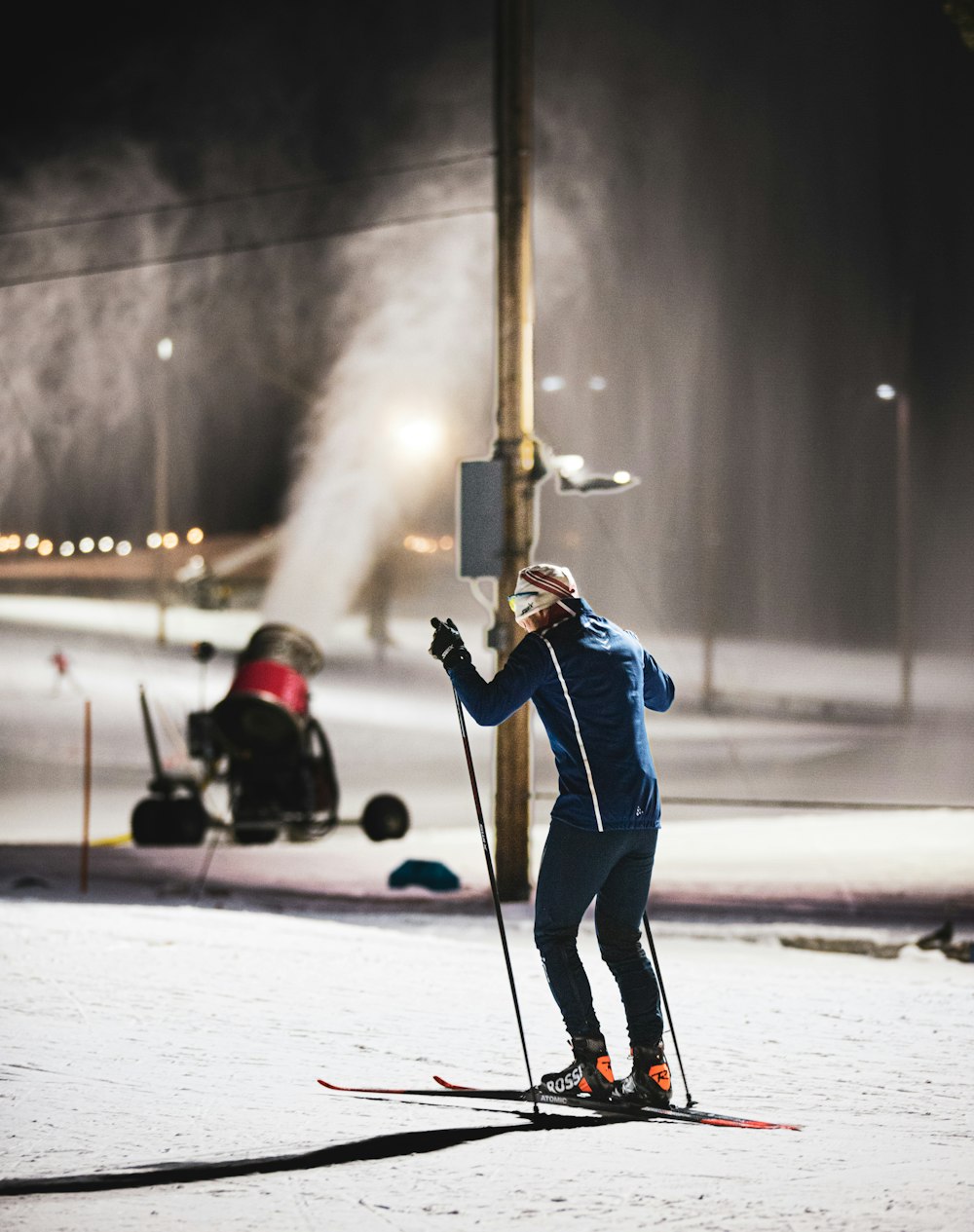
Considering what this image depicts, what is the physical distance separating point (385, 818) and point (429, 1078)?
26.6 feet

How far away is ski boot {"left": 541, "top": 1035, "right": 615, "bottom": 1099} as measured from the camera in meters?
5.21

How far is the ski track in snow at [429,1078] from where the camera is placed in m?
4.27

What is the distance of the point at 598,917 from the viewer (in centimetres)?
528

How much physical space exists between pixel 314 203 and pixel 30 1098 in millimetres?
18026

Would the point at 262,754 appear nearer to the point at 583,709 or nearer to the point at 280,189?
the point at 280,189

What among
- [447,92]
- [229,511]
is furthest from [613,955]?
[229,511]

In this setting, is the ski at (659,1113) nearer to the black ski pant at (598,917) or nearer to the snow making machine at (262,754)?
the black ski pant at (598,917)

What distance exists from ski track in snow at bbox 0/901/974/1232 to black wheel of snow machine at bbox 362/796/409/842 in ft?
13.7

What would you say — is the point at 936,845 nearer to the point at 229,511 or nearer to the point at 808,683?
the point at 808,683

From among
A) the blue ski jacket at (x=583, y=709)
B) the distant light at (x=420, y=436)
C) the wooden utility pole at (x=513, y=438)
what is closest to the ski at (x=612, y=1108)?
the blue ski jacket at (x=583, y=709)

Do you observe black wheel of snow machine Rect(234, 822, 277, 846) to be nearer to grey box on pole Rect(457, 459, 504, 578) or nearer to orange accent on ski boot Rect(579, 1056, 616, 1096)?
grey box on pole Rect(457, 459, 504, 578)

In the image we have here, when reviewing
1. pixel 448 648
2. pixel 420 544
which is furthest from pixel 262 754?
pixel 420 544

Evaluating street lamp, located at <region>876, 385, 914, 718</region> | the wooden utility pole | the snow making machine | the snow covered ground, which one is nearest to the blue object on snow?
the snow covered ground

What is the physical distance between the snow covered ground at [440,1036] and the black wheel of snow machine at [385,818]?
22 cm
